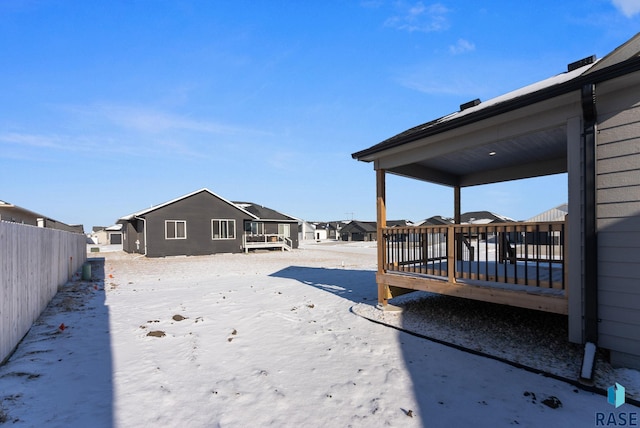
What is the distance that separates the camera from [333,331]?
16.7ft

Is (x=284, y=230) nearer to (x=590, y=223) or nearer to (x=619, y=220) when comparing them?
(x=590, y=223)

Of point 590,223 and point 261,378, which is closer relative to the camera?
point 261,378

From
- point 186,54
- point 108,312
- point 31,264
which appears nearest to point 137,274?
point 108,312

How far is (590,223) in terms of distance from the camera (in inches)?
143

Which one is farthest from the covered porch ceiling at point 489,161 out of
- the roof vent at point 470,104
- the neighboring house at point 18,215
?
the neighboring house at point 18,215

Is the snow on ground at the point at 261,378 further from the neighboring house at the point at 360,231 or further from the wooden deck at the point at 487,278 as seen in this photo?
the neighboring house at the point at 360,231

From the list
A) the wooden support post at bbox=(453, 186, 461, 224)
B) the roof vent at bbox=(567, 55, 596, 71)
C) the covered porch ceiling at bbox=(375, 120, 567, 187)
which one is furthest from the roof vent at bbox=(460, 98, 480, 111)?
Answer: the wooden support post at bbox=(453, 186, 461, 224)

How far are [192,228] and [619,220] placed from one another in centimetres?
2174

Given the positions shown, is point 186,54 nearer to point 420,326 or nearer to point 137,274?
point 137,274

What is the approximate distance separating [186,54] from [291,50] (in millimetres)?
3377

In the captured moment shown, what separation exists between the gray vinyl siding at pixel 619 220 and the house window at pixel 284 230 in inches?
1026

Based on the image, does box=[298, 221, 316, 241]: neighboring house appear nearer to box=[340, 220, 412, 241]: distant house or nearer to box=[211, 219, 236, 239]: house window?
box=[340, 220, 412, 241]: distant house

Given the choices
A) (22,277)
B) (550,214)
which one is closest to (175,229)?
(22,277)

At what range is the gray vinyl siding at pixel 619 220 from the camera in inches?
133
